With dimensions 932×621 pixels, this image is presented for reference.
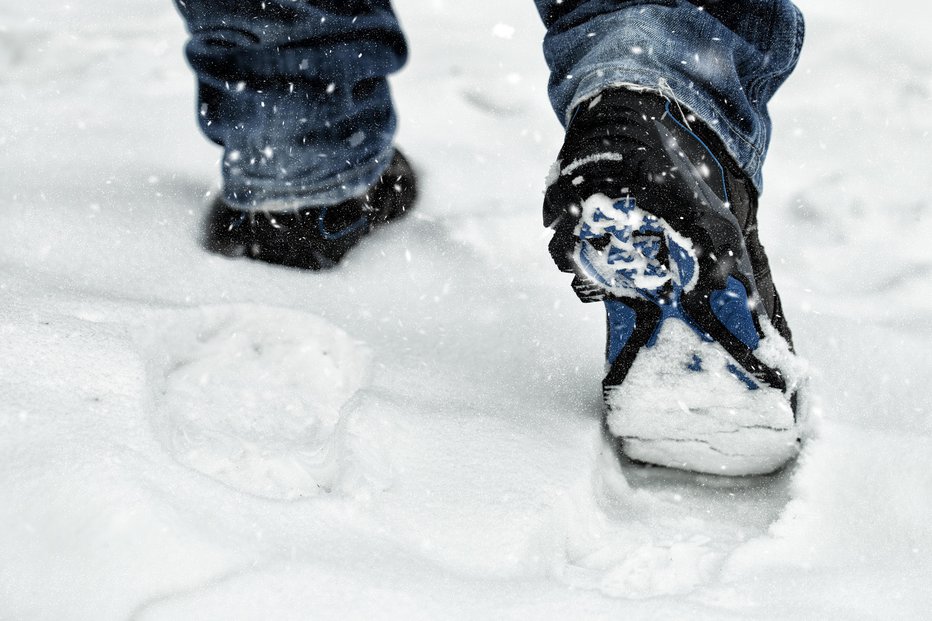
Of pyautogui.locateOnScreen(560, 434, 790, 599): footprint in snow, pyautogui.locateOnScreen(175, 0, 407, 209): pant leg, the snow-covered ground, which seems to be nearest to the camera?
the snow-covered ground

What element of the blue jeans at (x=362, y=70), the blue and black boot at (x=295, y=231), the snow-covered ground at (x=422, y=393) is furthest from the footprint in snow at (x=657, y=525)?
the blue and black boot at (x=295, y=231)

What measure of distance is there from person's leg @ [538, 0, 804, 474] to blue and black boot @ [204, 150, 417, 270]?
0.46 m

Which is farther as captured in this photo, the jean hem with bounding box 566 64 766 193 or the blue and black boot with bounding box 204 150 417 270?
the blue and black boot with bounding box 204 150 417 270

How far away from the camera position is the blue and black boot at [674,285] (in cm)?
75

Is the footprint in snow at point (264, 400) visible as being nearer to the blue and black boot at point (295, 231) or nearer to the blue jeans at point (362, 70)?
the blue and black boot at point (295, 231)

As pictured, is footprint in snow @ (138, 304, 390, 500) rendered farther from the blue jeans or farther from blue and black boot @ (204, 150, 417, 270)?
the blue jeans

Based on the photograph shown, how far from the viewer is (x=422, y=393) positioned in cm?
A: 98

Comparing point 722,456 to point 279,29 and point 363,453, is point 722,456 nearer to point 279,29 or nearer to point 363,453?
point 363,453

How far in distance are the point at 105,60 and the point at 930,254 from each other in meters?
1.75

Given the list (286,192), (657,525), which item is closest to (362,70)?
(286,192)

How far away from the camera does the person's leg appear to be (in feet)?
2.47

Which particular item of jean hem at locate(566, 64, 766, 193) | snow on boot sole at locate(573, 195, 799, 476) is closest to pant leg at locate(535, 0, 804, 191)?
jean hem at locate(566, 64, 766, 193)

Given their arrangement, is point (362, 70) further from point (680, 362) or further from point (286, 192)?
point (680, 362)

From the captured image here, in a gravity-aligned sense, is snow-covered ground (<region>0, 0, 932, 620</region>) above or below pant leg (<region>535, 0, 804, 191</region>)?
below
